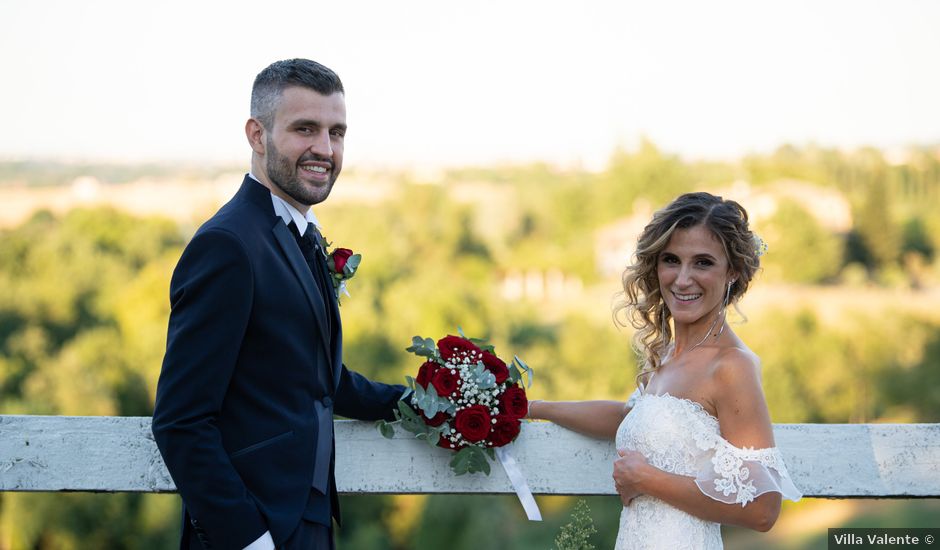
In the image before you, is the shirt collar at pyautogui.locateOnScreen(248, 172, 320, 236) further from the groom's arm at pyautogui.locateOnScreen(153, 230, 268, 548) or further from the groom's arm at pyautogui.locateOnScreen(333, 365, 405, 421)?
the groom's arm at pyautogui.locateOnScreen(333, 365, 405, 421)

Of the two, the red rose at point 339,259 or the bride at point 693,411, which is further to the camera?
the red rose at point 339,259

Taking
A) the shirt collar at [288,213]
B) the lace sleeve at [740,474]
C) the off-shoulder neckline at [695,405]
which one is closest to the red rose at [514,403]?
the off-shoulder neckline at [695,405]

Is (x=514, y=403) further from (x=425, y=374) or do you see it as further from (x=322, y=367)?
(x=322, y=367)

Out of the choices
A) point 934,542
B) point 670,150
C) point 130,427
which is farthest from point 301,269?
point 670,150

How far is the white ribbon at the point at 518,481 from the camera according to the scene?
9.23ft

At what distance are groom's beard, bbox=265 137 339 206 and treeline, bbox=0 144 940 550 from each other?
24013 millimetres

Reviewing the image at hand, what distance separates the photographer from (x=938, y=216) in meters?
82.2

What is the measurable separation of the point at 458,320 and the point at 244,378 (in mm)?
57021

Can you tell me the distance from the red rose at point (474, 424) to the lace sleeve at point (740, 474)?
61cm

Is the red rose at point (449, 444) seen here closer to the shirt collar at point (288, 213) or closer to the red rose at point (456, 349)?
the red rose at point (456, 349)

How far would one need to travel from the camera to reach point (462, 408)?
110 inches

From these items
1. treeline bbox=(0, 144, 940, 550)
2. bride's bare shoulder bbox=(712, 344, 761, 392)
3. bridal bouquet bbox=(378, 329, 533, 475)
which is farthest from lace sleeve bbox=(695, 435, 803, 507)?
treeline bbox=(0, 144, 940, 550)

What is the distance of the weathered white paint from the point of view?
9.28 ft

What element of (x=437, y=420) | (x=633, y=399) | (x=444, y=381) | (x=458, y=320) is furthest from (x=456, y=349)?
(x=458, y=320)
